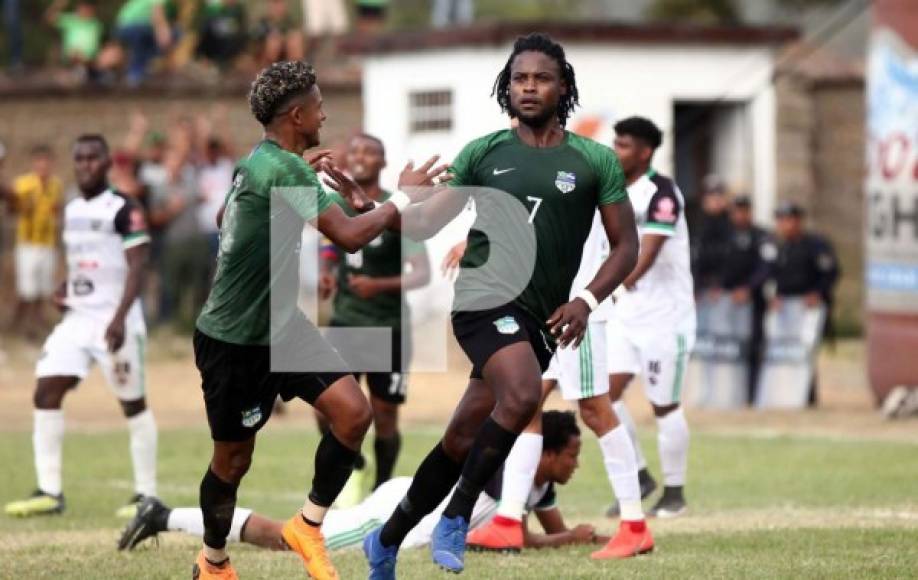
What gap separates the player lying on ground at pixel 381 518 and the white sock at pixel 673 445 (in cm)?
185

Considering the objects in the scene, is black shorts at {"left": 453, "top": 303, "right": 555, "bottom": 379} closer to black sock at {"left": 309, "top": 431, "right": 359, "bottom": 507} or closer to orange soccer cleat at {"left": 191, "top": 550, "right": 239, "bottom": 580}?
black sock at {"left": 309, "top": 431, "right": 359, "bottom": 507}

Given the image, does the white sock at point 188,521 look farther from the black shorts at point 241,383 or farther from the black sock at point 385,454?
the black sock at point 385,454

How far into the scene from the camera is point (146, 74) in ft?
98.1

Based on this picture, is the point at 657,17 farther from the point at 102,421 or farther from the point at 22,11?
the point at 102,421

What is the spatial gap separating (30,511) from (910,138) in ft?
36.9

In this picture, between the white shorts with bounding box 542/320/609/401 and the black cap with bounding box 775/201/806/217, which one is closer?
the white shorts with bounding box 542/320/609/401

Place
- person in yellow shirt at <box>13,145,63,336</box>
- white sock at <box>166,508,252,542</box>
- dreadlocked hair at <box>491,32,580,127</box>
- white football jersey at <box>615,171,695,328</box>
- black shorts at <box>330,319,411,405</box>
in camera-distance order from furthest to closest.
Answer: person in yellow shirt at <box>13,145,63,336</box> < black shorts at <box>330,319,411,405</box> < white football jersey at <box>615,171,695,328</box> < white sock at <box>166,508,252,542</box> < dreadlocked hair at <box>491,32,580,127</box>

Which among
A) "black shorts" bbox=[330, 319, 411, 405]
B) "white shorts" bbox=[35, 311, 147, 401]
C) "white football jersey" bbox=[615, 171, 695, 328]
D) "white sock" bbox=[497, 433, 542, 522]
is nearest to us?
"white sock" bbox=[497, 433, 542, 522]

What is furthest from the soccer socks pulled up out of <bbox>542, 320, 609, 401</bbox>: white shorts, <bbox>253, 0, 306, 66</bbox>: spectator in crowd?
<bbox>253, 0, 306, 66</bbox>: spectator in crowd

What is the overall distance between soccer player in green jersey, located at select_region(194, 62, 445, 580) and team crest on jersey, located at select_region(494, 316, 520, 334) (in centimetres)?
72

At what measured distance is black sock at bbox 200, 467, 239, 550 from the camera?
9.16 metres

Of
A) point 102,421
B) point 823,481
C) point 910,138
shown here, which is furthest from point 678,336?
point 102,421

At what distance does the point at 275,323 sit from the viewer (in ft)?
29.3

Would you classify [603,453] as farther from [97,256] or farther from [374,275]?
[97,256]
